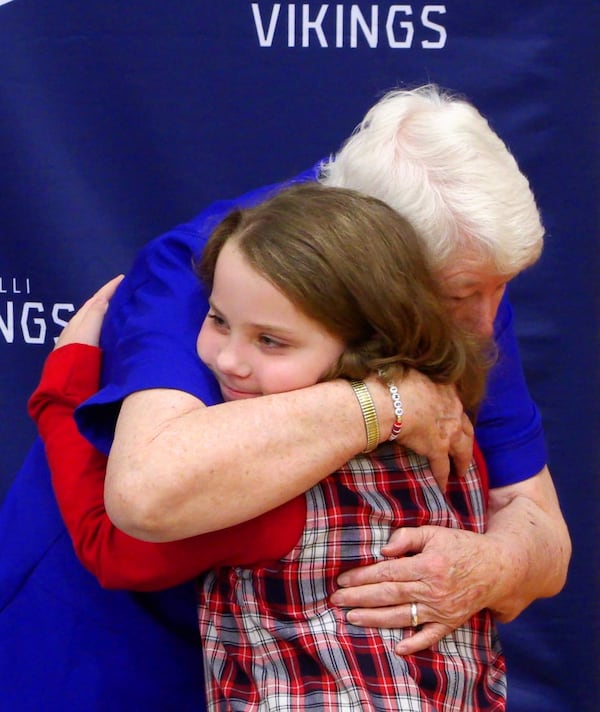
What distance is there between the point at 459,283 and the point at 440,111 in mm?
260

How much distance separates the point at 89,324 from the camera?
1.58 m

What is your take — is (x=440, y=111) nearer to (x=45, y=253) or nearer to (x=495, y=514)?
(x=495, y=514)

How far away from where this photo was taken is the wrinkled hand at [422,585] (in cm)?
129

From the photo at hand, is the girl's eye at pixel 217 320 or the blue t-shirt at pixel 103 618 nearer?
the girl's eye at pixel 217 320

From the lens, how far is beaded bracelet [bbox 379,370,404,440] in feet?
4.28

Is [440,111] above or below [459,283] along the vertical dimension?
above

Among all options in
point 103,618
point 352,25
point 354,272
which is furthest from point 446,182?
point 352,25

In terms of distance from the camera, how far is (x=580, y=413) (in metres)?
2.42

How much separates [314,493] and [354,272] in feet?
0.86

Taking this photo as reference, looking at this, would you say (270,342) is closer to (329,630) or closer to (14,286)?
(329,630)

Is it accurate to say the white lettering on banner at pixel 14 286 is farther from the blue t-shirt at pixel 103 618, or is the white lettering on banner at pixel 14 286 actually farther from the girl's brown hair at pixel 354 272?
the girl's brown hair at pixel 354 272

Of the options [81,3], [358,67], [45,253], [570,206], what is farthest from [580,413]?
[81,3]

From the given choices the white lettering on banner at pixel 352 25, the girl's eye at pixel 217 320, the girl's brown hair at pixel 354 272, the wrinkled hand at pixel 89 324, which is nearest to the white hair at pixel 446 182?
the girl's brown hair at pixel 354 272

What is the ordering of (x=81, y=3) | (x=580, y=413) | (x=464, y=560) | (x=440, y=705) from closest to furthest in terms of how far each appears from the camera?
1. (x=440, y=705)
2. (x=464, y=560)
3. (x=81, y=3)
4. (x=580, y=413)
